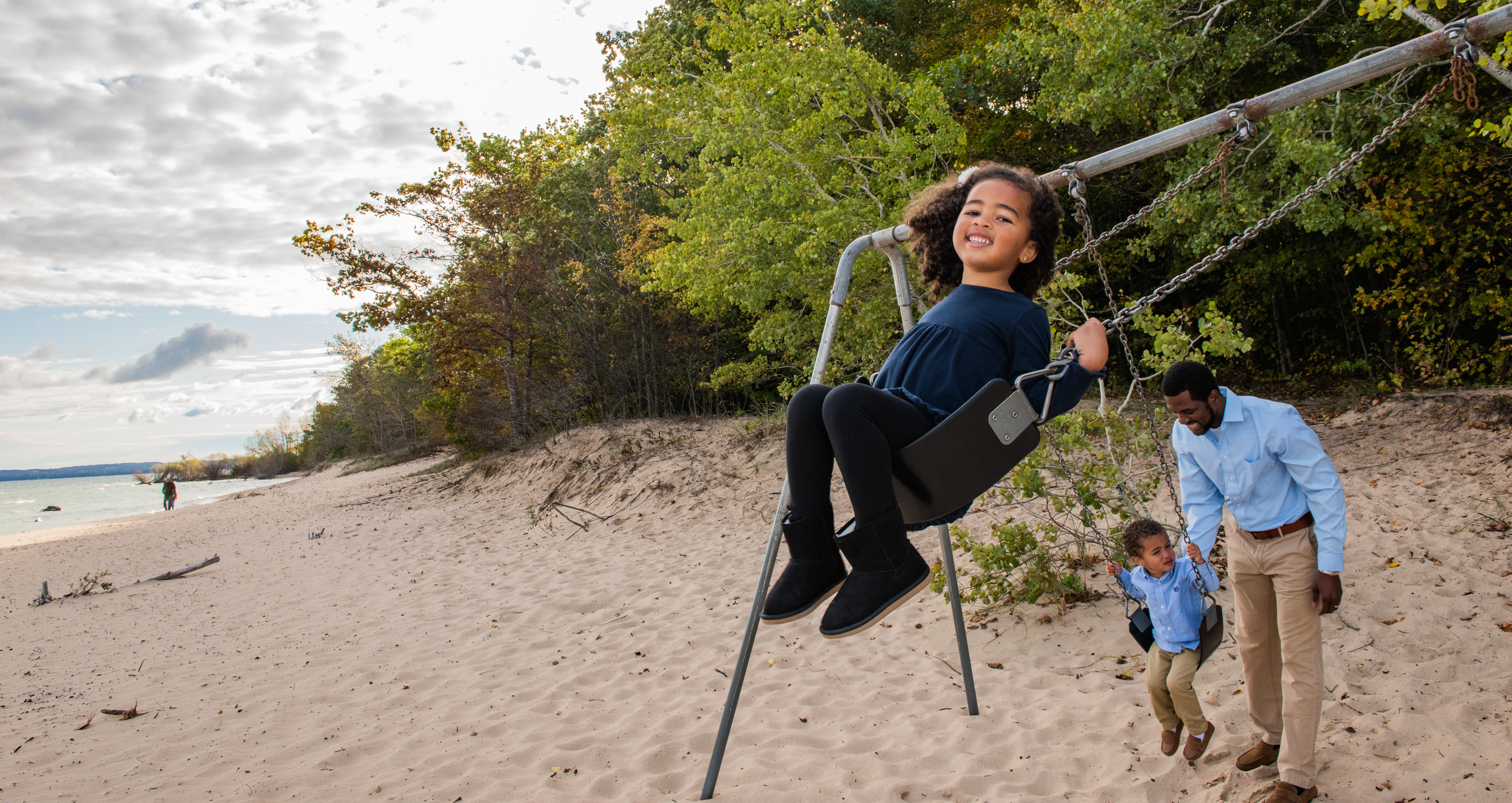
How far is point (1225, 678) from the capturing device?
3783 millimetres

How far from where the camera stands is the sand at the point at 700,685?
3.26m

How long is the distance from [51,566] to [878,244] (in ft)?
53.4

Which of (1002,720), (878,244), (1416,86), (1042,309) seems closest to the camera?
(1042,309)

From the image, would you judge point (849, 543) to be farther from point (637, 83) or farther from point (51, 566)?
point (51, 566)

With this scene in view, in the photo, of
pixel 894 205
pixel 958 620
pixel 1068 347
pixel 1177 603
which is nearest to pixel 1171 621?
pixel 1177 603

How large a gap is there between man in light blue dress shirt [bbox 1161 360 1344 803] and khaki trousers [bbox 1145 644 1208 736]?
182 millimetres

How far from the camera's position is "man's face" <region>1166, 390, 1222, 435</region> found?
8.96 feet

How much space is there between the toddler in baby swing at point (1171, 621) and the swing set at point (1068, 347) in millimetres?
48

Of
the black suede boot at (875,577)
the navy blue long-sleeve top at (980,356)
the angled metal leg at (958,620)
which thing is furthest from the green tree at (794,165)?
the black suede boot at (875,577)

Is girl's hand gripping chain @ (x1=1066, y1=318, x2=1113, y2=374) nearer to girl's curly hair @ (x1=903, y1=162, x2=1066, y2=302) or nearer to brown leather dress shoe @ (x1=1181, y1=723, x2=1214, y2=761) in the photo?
girl's curly hair @ (x1=903, y1=162, x2=1066, y2=302)

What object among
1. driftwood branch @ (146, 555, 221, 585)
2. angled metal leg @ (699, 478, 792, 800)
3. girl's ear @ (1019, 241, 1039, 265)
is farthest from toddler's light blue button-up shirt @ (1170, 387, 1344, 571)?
driftwood branch @ (146, 555, 221, 585)

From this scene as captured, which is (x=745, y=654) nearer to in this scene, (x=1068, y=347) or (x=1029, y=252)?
(x=1068, y=347)

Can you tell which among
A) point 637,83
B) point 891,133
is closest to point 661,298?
point 637,83

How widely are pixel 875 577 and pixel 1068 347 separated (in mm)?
832
